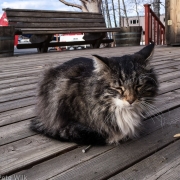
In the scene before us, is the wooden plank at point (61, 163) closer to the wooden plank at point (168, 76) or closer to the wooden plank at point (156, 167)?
the wooden plank at point (156, 167)

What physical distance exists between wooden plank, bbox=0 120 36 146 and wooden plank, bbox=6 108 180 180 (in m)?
0.20

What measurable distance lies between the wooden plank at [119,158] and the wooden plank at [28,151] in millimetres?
191

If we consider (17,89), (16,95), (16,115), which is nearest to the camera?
(16,115)

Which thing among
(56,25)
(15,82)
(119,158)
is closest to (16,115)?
(119,158)

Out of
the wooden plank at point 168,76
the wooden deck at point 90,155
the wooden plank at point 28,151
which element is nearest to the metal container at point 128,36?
the wooden plank at point 168,76

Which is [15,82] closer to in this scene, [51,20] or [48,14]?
[51,20]

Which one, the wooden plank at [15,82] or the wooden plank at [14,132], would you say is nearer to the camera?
the wooden plank at [14,132]

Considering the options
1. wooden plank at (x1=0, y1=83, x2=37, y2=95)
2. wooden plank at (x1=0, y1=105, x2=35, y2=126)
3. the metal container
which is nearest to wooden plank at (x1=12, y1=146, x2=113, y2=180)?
wooden plank at (x1=0, y1=105, x2=35, y2=126)

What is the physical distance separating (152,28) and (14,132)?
26.5 feet

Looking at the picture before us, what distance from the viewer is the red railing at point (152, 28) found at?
8.58 m

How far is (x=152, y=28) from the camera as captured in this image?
903 centimetres

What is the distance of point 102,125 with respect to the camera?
1.53m

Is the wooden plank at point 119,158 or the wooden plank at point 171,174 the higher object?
the wooden plank at point 119,158

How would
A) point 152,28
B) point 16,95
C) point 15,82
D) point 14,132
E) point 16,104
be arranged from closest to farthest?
point 14,132 → point 16,104 → point 16,95 → point 15,82 → point 152,28
